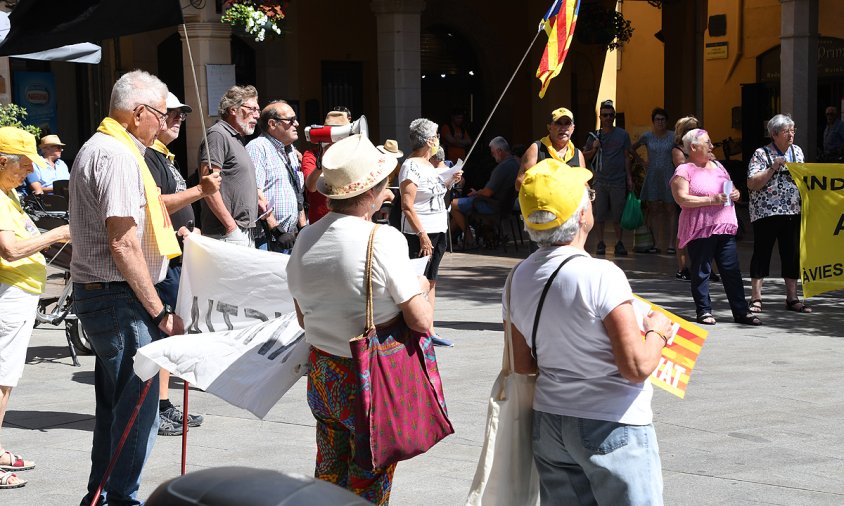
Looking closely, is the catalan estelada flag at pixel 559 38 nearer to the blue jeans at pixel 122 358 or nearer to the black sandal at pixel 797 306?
the black sandal at pixel 797 306

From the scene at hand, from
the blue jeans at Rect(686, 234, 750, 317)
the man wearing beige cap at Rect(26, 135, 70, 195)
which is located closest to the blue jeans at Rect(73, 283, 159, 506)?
the blue jeans at Rect(686, 234, 750, 317)

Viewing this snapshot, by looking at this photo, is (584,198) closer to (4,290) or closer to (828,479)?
(828,479)

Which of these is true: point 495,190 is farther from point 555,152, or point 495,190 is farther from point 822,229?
point 555,152

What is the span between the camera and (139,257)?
4980 millimetres

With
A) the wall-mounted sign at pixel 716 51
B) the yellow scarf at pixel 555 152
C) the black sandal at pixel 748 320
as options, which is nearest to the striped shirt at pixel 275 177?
the yellow scarf at pixel 555 152

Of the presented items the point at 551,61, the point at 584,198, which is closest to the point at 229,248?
the point at 584,198

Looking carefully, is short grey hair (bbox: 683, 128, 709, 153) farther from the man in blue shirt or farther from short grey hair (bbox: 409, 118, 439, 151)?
the man in blue shirt

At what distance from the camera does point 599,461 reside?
379 centimetres

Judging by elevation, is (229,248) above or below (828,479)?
above

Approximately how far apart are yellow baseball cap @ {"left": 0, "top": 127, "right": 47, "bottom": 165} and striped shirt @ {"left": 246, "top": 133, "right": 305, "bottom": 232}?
8.29ft

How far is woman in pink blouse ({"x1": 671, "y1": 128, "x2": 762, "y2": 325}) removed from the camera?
10.4 meters

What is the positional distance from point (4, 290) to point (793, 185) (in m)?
7.35

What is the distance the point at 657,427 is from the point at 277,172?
325cm

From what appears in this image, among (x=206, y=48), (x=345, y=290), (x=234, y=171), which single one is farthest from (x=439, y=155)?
(x=345, y=290)
